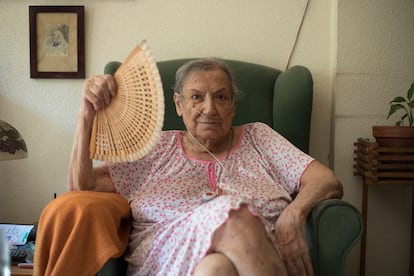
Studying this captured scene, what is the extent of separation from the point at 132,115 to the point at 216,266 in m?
0.50

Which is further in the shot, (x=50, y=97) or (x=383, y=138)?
(x=50, y=97)

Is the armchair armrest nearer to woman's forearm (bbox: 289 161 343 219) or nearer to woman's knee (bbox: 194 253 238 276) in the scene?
woman's forearm (bbox: 289 161 343 219)

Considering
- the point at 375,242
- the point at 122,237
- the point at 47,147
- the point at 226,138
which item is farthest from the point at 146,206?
the point at 375,242

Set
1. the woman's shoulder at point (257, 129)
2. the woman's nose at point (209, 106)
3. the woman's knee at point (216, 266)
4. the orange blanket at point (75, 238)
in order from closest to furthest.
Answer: the woman's knee at point (216, 266), the orange blanket at point (75, 238), the woman's nose at point (209, 106), the woman's shoulder at point (257, 129)

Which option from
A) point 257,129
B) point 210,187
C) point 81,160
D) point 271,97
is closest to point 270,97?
point 271,97

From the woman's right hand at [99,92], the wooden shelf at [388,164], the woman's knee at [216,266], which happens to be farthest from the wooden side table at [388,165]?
the woman's right hand at [99,92]

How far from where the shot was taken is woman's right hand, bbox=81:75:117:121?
1.26 meters

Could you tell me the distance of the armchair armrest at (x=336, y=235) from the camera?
115 centimetres

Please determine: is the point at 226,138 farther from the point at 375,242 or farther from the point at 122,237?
the point at 375,242

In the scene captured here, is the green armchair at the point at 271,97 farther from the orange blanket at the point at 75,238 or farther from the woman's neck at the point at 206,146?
the orange blanket at the point at 75,238

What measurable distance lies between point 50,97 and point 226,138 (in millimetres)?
923

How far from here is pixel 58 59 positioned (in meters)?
1.94

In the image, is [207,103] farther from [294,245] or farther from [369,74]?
[369,74]

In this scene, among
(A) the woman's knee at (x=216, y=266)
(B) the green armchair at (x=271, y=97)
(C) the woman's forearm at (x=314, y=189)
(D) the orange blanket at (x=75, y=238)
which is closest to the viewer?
(A) the woman's knee at (x=216, y=266)
